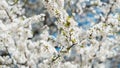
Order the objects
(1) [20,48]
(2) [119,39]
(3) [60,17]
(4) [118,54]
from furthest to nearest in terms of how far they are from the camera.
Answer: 1. (4) [118,54]
2. (2) [119,39]
3. (1) [20,48]
4. (3) [60,17]

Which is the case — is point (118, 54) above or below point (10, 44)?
above

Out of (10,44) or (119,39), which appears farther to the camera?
(119,39)

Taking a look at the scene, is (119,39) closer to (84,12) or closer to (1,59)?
(84,12)

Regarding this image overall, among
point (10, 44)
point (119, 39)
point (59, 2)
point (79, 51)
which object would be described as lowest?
point (10, 44)

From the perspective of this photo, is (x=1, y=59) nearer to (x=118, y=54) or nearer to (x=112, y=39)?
(x=112, y=39)

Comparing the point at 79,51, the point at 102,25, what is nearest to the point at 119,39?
the point at 79,51

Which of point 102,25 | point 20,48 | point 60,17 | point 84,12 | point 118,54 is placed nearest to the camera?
point 60,17

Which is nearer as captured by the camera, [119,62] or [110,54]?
[110,54]

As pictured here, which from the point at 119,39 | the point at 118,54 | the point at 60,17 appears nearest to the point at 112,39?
the point at 119,39

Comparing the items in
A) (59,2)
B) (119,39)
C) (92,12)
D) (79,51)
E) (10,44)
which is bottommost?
(10,44)
